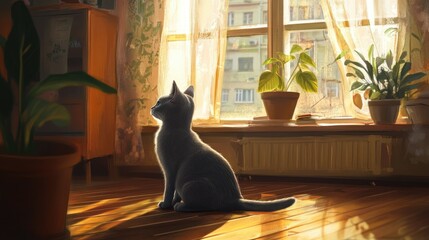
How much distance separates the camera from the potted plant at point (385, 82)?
3021 millimetres

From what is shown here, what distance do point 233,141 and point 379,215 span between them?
1.57 metres

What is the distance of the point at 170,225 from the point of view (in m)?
1.73

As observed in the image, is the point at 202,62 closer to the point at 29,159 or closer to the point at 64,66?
the point at 64,66

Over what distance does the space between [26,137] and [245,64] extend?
8.30ft

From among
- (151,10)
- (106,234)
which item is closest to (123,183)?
(151,10)

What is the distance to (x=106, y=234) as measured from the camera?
1.60 meters

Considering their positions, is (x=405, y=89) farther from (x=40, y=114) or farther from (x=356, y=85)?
(x=40, y=114)

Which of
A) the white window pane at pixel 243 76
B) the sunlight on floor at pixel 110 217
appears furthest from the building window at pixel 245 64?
the sunlight on floor at pixel 110 217

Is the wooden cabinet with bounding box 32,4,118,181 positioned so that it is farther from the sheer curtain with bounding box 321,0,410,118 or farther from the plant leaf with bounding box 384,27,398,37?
the plant leaf with bounding box 384,27,398,37

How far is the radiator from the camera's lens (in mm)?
3117

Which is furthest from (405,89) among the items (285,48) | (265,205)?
(265,205)

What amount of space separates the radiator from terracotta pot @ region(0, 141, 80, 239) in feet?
6.72

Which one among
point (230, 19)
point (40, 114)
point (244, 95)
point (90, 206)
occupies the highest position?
point (230, 19)

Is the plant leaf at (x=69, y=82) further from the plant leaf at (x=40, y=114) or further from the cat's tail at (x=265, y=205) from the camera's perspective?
the cat's tail at (x=265, y=205)
